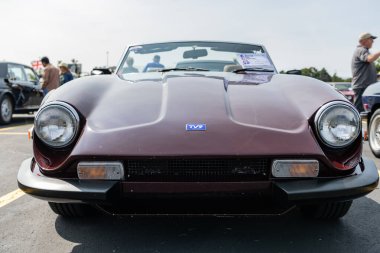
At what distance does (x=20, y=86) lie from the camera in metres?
9.87

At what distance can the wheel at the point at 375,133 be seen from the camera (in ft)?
16.9

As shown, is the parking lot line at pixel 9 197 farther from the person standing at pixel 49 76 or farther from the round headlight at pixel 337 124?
the person standing at pixel 49 76

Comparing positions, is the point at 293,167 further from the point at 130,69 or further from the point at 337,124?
the point at 130,69

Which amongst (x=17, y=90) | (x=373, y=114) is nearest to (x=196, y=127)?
(x=373, y=114)

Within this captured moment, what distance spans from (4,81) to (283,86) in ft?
26.9

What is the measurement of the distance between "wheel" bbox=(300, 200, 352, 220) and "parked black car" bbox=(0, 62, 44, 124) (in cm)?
812

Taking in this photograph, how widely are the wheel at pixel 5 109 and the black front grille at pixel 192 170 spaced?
8081 millimetres

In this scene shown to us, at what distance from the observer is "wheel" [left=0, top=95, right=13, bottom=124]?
30.0 ft

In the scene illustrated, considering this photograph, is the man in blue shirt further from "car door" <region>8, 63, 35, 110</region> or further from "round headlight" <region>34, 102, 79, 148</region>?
"car door" <region>8, 63, 35, 110</region>

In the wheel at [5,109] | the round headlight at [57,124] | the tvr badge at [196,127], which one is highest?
the tvr badge at [196,127]

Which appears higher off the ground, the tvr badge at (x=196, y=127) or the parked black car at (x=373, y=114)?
the tvr badge at (x=196, y=127)

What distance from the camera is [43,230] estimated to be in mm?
2572

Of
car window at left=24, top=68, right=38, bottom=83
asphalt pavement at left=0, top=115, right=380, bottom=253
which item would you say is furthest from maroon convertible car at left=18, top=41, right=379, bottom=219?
car window at left=24, top=68, right=38, bottom=83

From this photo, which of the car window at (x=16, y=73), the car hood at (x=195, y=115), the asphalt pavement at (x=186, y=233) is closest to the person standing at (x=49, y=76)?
the car window at (x=16, y=73)
